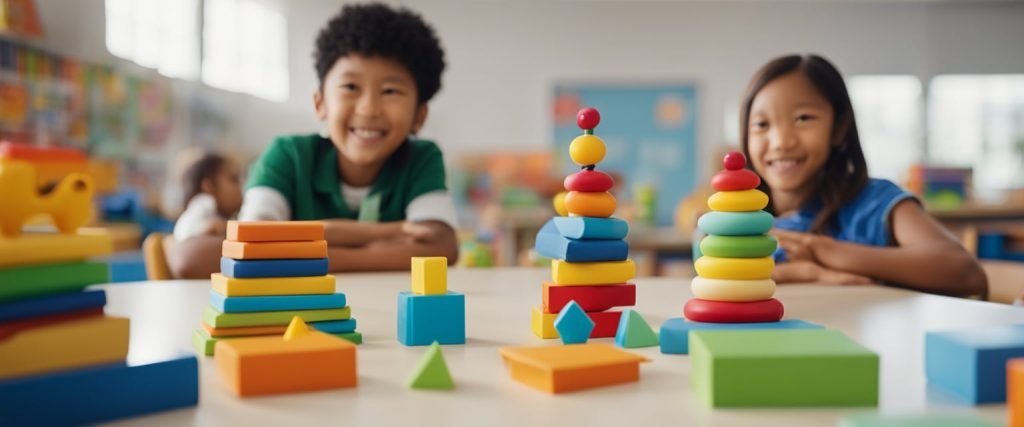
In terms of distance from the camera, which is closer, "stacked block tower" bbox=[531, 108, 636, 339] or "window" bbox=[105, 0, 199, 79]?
"stacked block tower" bbox=[531, 108, 636, 339]

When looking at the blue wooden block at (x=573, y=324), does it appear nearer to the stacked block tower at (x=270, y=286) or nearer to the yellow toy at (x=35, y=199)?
the stacked block tower at (x=270, y=286)

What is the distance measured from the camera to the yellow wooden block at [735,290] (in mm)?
803

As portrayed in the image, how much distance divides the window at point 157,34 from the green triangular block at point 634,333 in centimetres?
559

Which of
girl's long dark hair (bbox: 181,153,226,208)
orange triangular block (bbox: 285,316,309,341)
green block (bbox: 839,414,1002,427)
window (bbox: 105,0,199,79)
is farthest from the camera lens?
window (bbox: 105,0,199,79)

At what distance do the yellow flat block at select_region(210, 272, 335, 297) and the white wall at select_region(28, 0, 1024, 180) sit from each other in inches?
306

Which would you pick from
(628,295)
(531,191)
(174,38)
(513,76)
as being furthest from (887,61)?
(628,295)

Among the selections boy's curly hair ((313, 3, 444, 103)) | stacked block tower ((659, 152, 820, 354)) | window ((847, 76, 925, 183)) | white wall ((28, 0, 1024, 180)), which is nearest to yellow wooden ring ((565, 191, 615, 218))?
stacked block tower ((659, 152, 820, 354))

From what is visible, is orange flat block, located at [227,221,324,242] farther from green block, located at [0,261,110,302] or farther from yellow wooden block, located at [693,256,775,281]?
yellow wooden block, located at [693,256,775,281]

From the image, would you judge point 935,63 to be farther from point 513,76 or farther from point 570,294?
point 570,294

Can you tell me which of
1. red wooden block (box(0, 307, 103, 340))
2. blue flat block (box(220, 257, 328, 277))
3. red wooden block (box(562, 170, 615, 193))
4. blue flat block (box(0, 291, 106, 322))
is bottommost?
red wooden block (box(0, 307, 103, 340))

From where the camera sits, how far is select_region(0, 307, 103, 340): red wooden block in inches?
21.1

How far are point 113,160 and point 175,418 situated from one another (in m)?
5.64

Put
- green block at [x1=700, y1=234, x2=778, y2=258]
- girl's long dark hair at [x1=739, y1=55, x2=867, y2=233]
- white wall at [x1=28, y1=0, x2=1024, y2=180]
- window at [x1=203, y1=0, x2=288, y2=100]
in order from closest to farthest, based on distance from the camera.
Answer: green block at [x1=700, y1=234, x2=778, y2=258] < girl's long dark hair at [x1=739, y1=55, x2=867, y2=233] < window at [x1=203, y1=0, x2=288, y2=100] < white wall at [x1=28, y1=0, x2=1024, y2=180]

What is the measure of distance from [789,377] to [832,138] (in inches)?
44.2
